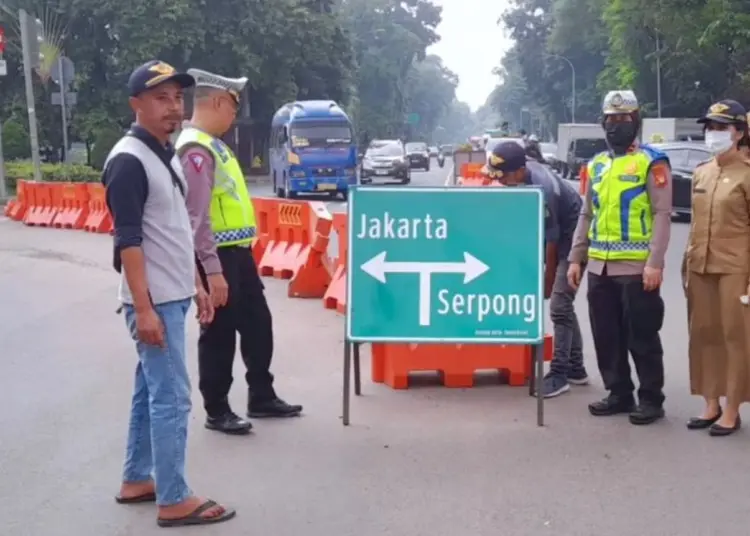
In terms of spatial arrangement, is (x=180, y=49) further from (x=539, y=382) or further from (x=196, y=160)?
(x=539, y=382)

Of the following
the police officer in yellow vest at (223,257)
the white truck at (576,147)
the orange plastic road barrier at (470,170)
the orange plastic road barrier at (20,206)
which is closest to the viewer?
the police officer in yellow vest at (223,257)

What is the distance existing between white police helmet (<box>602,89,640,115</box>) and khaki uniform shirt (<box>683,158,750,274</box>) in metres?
0.55

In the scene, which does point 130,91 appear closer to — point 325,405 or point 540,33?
point 325,405

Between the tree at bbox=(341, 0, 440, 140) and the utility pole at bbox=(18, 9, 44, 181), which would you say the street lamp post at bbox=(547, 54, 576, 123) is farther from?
the utility pole at bbox=(18, 9, 44, 181)

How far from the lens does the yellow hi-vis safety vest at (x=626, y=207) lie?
6516 millimetres

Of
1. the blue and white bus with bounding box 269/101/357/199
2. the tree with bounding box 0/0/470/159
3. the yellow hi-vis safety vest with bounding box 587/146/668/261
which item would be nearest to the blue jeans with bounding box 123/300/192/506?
the yellow hi-vis safety vest with bounding box 587/146/668/261

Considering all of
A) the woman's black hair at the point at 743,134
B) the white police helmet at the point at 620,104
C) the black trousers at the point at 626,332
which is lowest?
the black trousers at the point at 626,332

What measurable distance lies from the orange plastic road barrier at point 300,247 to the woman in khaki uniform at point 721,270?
6116mm

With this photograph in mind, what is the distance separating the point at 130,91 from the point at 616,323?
3.29 metres

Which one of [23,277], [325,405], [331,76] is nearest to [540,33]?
[331,76]

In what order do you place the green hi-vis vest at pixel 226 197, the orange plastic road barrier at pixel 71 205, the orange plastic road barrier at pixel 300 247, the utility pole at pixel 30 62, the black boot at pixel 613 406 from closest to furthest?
1. the green hi-vis vest at pixel 226 197
2. the black boot at pixel 613 406
3. the orange plastic road barrier at pixel 300 247
4. the orange plastic road barrier at pixel 71 205
5. the utility pole at pixel 30 62

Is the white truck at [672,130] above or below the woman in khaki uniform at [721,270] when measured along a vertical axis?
above

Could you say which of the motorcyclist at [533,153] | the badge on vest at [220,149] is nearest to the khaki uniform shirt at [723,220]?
the motorcyclist at [533,153]

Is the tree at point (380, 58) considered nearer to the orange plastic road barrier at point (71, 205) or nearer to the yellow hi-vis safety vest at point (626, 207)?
the orange plastic road barrier at point (71, 205)
